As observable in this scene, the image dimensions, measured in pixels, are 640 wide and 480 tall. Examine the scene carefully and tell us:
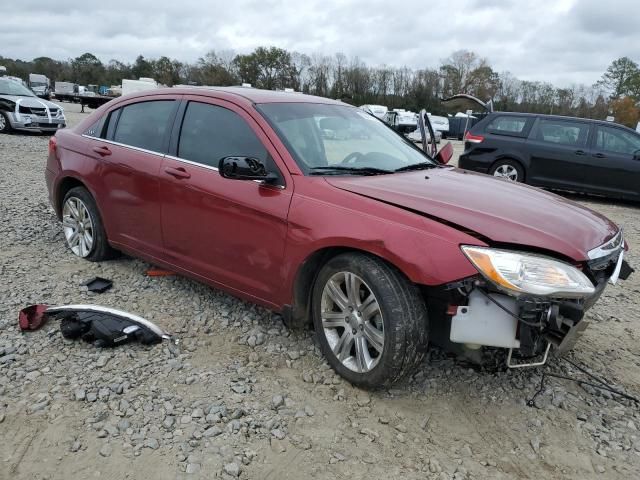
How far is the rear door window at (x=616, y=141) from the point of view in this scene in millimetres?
9602

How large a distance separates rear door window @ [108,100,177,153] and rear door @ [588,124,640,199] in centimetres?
837

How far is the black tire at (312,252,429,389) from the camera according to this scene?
265 cm

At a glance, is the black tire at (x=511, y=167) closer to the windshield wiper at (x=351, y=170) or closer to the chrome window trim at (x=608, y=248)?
the chrome window trim at (x=608, y=248)

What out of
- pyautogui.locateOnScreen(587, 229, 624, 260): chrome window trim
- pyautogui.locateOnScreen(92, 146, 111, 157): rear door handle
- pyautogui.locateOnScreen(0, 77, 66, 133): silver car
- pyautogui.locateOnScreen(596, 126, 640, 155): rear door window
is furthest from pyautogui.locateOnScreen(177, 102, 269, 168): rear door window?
pyautogui.locateOnScreen(0, 77, 66, 133): silver car

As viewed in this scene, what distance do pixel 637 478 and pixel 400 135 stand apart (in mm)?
2862

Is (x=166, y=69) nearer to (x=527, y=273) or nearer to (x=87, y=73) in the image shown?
(x=87, y=73)

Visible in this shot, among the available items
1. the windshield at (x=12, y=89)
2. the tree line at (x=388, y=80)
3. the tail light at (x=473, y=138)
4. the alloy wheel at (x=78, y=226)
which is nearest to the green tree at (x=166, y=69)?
the tree line at (x=388, y=80)

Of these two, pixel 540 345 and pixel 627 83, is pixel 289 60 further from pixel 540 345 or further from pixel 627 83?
pixel 540 345

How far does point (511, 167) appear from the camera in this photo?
10266mm

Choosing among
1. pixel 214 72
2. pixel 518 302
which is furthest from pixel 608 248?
pixel 214 72

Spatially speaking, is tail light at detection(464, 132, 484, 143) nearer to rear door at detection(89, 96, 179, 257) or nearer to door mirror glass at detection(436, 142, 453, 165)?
door mirror glass at detection(436, 142, 453, 165)

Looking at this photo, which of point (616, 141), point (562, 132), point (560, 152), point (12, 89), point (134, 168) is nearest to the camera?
point (134, 168)

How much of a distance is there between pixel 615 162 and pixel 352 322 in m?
8.61

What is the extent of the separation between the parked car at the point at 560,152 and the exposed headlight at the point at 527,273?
7.98 meters
